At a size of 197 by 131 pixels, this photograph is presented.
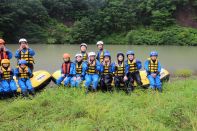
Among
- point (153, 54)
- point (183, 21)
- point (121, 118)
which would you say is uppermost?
point (183, 21)

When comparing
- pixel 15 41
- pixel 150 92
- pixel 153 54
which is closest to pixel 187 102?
pixel 150 92

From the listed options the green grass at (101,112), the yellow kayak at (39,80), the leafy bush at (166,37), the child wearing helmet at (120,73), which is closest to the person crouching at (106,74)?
the child wearing helmet at (120,73)

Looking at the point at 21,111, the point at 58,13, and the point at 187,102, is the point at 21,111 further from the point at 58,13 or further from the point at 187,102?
the point at 58,13

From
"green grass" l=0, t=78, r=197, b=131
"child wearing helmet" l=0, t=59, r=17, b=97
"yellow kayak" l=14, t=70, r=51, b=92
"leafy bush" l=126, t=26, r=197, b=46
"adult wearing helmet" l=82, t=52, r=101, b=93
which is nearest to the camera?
"green grass" l=0, t=78, r=197, b=131

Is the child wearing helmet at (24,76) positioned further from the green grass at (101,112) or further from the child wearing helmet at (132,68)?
the child wearing helmet at (132,68)

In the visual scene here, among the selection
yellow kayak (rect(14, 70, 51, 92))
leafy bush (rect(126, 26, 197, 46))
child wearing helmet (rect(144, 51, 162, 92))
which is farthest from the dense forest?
child wearing helmet (rect(144, 51, 162, 92))

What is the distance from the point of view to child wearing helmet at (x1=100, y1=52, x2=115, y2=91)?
6.65m

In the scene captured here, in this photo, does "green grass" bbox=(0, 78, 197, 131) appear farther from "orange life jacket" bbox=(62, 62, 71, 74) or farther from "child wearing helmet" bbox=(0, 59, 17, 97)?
"orange life jacket" bbox=(62, 62, 71, 74)

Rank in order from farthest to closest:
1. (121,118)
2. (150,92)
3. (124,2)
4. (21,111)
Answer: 1. (124,2)
2. (150,92)
3. (21,111)
4. (121,118)

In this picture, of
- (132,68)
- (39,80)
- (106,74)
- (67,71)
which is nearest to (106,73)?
(106,74)

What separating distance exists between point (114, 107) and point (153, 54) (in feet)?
7.04

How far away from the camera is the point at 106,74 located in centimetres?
677

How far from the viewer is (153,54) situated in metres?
6.89

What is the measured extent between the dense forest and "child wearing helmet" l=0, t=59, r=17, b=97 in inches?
736
